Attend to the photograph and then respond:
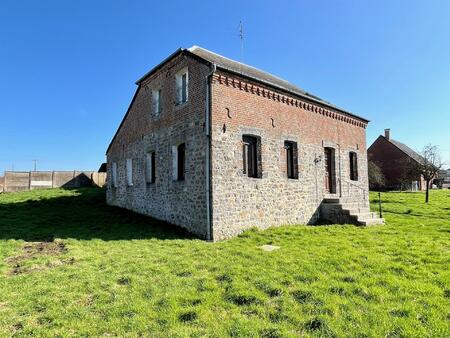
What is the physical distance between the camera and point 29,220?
503 inches

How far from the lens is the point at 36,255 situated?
25.8 ft

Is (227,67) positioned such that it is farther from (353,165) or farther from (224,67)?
(353,165)

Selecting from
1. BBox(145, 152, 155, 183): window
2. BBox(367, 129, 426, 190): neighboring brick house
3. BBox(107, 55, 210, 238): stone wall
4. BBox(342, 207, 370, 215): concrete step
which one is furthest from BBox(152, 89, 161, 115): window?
BBox(367, 129, 426, 190): neighboring brick house

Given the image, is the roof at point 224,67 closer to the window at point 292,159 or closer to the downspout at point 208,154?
the downspout at point 208,154

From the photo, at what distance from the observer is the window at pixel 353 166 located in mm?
16375

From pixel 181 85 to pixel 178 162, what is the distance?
2827mm

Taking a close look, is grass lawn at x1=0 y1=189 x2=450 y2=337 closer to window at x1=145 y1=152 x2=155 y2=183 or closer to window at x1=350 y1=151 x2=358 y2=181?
window at x1=145 y1=152 x2=155 y2=183

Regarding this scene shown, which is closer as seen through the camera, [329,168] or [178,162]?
[178,162]

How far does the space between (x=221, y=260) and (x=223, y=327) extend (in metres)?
3.06

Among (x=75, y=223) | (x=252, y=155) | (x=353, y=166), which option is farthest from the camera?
(x=353, y=166)

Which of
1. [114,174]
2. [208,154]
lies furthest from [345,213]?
[114,174]

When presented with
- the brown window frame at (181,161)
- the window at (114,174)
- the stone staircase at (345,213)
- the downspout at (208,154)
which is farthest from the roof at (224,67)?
the stone staircase at (345,213)

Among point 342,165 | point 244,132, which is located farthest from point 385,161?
point 244,132

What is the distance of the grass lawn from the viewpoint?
4102 mm
